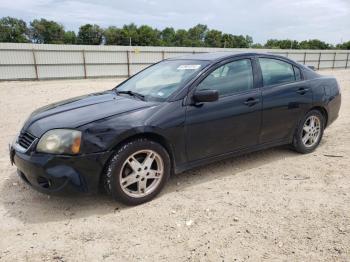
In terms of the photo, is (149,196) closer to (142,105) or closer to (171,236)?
(171,236)

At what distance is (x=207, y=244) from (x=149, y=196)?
0.97 meters

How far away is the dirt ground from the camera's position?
262 cm

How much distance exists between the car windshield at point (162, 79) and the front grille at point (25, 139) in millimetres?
1308

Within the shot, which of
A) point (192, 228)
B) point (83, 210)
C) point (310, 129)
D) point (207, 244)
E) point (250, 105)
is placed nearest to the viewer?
point (207, 244)

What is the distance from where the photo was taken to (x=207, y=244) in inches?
107

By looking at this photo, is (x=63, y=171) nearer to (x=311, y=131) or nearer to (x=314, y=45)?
(x=311, y=131)

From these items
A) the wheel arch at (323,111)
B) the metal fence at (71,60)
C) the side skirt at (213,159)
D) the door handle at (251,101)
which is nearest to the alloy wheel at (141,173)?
the side skirt at (213,159)

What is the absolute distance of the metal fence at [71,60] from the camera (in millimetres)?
21234

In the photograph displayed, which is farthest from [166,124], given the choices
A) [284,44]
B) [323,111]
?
[284,44]

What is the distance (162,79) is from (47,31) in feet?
283

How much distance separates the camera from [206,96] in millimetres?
3539

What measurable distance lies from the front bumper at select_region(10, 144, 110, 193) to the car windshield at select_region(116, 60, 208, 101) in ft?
3.46

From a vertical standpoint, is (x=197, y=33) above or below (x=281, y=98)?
above

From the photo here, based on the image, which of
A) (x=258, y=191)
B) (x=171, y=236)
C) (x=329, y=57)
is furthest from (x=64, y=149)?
(x=329, y=57)
